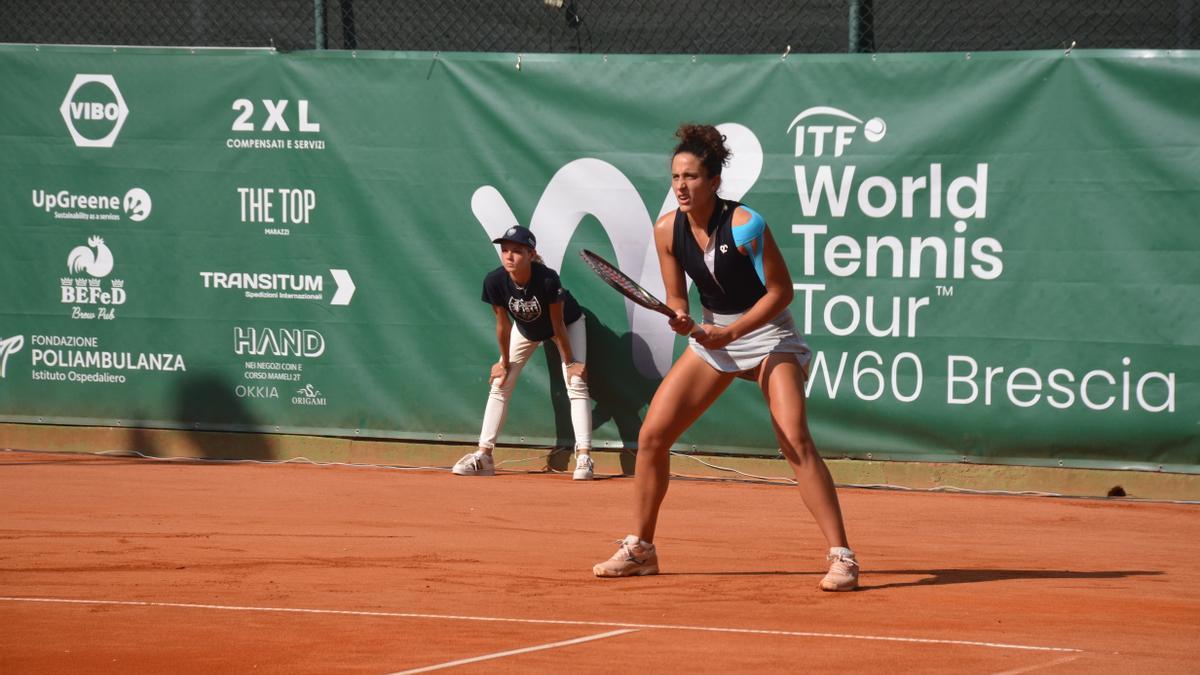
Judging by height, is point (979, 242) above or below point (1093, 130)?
below

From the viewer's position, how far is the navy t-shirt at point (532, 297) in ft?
32.4

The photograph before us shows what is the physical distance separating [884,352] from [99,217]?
544 centimetres

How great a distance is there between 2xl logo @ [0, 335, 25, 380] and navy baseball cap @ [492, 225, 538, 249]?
3686 millimetres

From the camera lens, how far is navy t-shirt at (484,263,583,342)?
987 centimetres

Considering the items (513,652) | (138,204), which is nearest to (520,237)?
(138,204)

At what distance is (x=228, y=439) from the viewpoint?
10.9 meters

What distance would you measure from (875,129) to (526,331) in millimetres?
2474

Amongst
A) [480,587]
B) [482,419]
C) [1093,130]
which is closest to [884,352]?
[1093,130]

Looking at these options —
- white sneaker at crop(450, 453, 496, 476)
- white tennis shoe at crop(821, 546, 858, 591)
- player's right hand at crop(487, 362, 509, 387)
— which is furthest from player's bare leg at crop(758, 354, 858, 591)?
white sneaker at crop(450, 453, 496, 476)

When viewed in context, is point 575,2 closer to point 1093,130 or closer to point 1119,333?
point 1093,130

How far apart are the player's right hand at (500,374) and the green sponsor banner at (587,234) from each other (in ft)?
1.12

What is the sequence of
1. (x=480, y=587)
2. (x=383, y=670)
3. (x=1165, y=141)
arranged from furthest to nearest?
(x=1165, y=141), (x=480, y=587), (x=383, y=670)

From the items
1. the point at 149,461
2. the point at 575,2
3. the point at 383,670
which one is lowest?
the point at 383,670

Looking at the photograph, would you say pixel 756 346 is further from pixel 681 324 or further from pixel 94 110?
pixel 94 110
